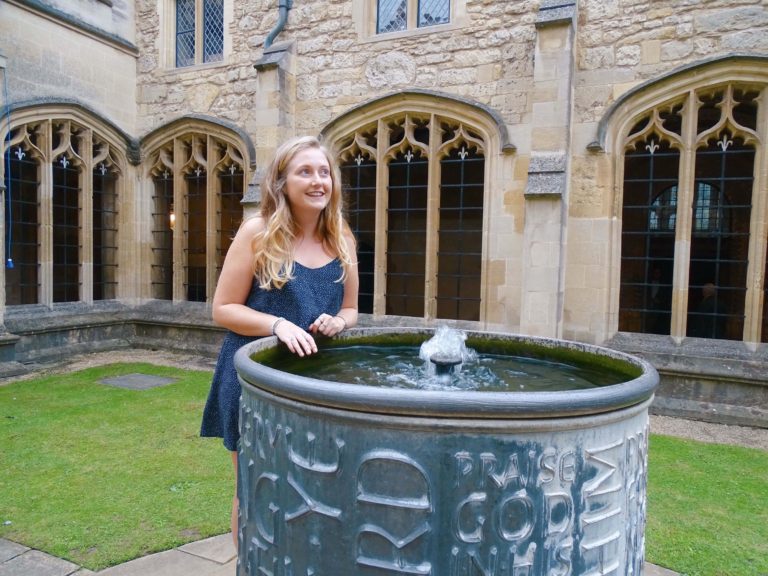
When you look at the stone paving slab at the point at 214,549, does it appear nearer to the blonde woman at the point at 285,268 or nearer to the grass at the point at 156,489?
the grass at the point at 156,489

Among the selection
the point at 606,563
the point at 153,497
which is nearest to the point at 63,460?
the point at 153,497

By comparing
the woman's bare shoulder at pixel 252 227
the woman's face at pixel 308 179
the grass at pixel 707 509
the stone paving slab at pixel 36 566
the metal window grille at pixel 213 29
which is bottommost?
the grass at pixel 707 509

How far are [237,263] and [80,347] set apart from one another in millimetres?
7937

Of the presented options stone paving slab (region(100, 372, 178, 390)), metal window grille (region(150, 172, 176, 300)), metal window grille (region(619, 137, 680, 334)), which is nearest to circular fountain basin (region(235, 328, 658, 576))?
stone paving slab (region(100, 372, 178, 390))

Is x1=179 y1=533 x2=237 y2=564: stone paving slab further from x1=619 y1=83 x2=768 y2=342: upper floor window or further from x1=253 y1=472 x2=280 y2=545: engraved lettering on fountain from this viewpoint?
x1=619 y1=83 x2=768 y2=342: upper floor window

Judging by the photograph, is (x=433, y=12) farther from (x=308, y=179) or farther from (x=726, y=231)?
(x=726, y=231)

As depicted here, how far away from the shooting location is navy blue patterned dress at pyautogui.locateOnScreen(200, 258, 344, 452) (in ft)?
6.56

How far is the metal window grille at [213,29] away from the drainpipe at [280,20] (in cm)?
151

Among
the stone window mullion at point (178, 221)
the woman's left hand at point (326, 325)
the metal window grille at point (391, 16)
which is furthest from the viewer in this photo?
the stone window mullion at point (178, 221)

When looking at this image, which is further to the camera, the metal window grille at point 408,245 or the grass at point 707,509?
the metal window grille at point 408,245

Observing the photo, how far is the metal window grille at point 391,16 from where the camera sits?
7.73 m

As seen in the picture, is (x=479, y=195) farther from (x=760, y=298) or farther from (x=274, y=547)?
(x=274, y=547)

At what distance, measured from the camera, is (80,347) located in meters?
8.64

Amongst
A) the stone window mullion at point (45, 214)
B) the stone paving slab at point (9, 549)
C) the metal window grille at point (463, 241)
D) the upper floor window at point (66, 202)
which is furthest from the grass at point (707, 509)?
the stone window mullion at point (45, 214)
